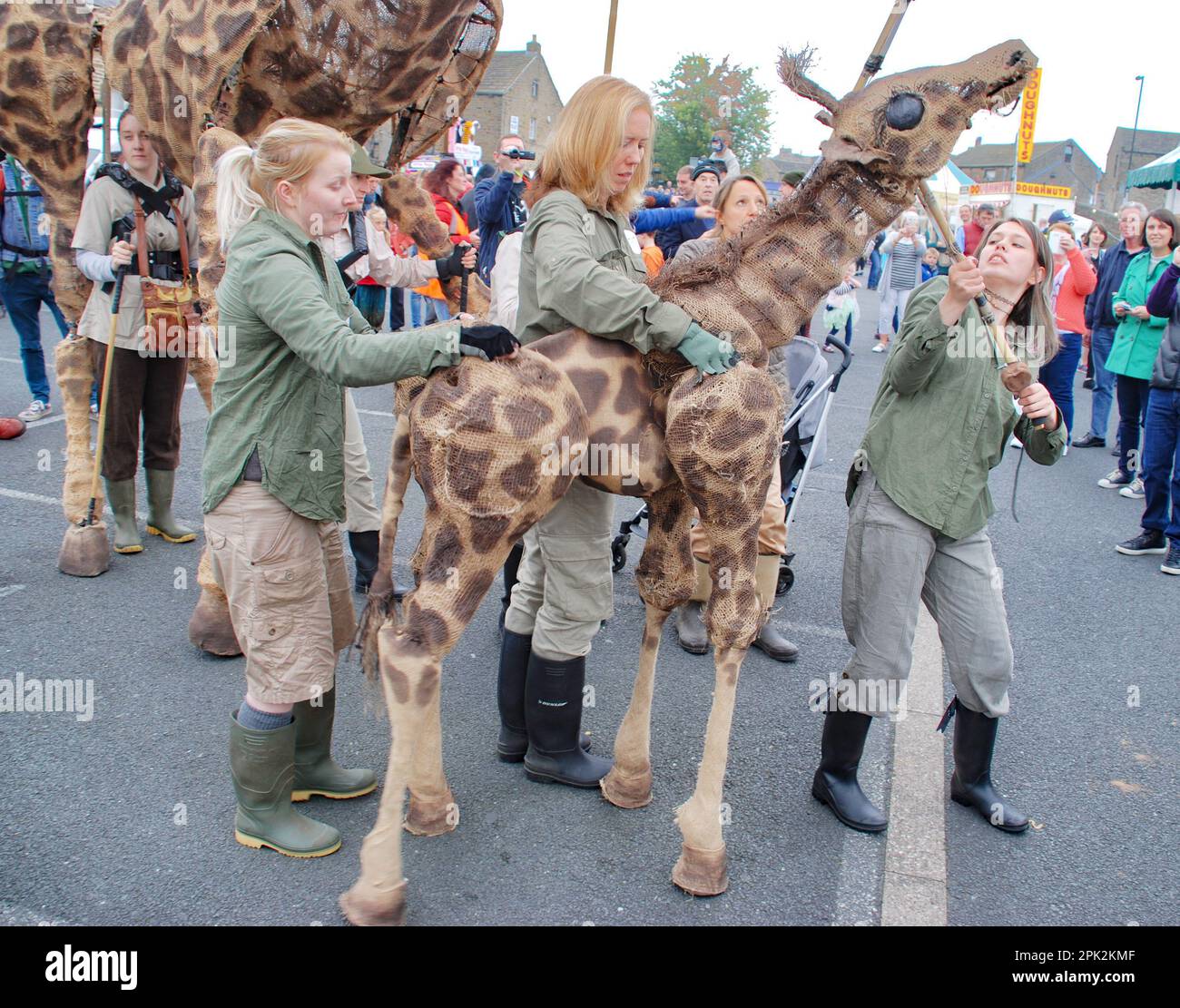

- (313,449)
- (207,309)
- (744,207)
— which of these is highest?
(744,207)

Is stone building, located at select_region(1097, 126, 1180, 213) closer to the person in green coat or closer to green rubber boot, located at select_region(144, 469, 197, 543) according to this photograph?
the person in green coat

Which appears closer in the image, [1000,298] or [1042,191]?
[1000,298]

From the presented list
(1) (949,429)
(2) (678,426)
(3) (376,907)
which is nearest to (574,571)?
(2) (678,426)

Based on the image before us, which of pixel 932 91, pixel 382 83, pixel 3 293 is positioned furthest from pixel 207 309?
pixel 3 293

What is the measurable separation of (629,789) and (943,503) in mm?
1440

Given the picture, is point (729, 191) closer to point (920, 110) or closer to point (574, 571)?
point (920, 110)

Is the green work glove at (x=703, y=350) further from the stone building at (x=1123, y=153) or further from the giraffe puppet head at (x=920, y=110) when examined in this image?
the stone building at (x=1123, y=153)

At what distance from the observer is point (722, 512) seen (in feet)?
8.83

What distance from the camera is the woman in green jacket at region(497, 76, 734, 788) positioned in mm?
2529

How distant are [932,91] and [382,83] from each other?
2.28 metres

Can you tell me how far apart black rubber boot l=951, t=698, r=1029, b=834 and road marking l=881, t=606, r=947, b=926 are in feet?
0.36

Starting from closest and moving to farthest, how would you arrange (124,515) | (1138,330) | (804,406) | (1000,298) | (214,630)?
1. (1000,298)
2. (214,630)
3. (804,406)
4. (124,515)
5. (1138,330)
